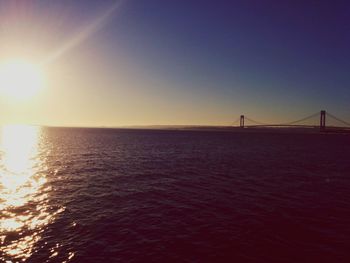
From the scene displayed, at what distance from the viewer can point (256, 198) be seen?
23.2m

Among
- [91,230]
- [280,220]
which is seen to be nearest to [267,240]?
[280,220]

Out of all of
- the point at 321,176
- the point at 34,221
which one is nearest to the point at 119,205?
the point at 34,221

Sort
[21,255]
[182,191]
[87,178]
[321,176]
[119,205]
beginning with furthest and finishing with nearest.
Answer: [321,176] → [87,178] → [182,191] → [119,205] → [21,255]

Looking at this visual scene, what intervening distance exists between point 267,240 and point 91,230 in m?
10.6

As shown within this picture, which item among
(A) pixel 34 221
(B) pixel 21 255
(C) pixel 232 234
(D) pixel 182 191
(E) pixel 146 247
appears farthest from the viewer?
(D) pixel 182 191

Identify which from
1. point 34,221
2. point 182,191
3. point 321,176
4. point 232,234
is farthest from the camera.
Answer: point 321,176

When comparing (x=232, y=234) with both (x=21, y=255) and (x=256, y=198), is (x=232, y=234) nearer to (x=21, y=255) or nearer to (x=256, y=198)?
(x=256, y=198)

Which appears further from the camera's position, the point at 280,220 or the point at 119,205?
the point at 119,205

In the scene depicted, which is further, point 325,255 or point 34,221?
point 34,221

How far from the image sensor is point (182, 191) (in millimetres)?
25859

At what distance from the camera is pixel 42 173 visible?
117ft

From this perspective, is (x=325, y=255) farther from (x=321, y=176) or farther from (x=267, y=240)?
(x=321, y=176)

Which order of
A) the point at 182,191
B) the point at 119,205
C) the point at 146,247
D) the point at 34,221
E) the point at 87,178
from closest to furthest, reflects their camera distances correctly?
the point at 146,247, the point at 34,221, the point at 119,205, the point at 182,191, the point at 87,178

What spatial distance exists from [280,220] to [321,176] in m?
20.9
